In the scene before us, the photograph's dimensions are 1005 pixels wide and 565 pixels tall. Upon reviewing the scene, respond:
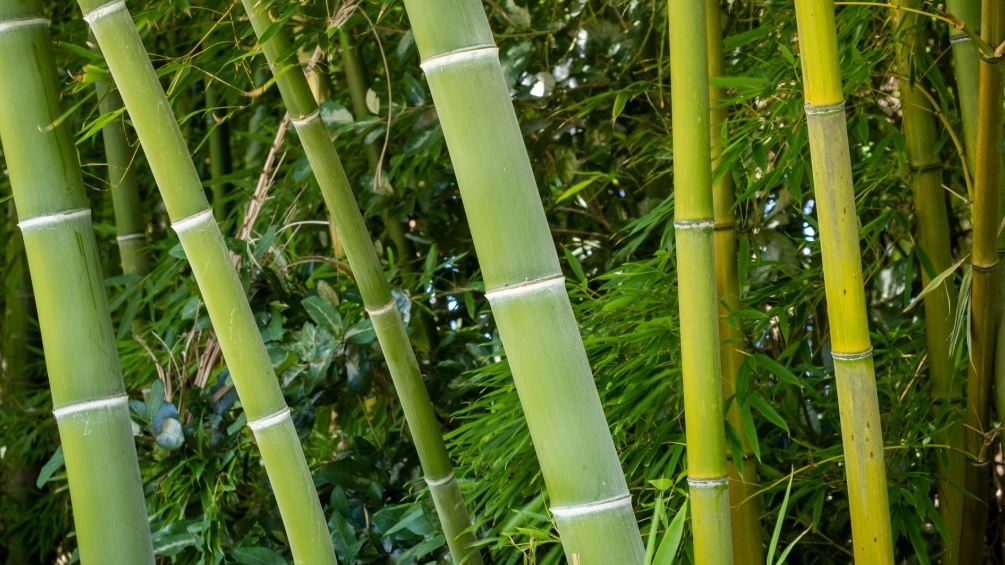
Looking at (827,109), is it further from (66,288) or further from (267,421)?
(66,288)

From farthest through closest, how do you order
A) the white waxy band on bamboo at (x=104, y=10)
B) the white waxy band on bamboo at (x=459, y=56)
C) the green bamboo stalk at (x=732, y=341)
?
the green bamboo stalk at (x=732, y=341)
the white waxy band on bamboo at (x=104, y=10)
the white waxy band on bamboo at (x=459, y=56)

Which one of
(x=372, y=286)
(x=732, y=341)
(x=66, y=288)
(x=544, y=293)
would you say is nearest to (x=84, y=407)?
(x=66, y=288)

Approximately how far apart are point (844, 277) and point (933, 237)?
413mm

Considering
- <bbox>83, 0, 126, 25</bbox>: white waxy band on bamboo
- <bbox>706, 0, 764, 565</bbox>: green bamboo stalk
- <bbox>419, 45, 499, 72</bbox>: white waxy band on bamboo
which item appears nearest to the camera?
<bbox>419, 45, 499, 72</bbox>: white waxy band on bamboo

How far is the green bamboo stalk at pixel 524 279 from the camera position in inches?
24.7

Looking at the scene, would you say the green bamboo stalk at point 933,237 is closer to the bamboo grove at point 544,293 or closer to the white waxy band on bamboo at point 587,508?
the bamboo grove at point 544,293

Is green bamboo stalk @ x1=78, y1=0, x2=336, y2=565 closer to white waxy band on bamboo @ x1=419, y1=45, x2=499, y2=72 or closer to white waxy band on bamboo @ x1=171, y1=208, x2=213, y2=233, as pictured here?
white waxy band on bamboo @ x1=171, y1=208, x2=213, y2=233

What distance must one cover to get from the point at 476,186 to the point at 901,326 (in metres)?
0.84

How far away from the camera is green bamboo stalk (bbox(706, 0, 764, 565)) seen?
0.93 m

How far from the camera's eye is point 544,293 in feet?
2.10

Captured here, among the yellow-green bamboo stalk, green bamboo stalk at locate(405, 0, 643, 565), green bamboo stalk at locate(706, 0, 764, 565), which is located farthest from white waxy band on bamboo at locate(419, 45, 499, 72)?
green bamboo stalk at locate(706, 0, 764, 565)

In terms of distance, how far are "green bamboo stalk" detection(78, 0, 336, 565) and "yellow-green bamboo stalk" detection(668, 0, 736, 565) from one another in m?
0.34

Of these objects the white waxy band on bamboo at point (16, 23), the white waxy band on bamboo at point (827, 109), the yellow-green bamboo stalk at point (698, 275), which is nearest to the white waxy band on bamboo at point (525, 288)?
the yellow-green bamboo stalk at point (698, 275)

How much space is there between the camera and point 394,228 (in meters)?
1.57
